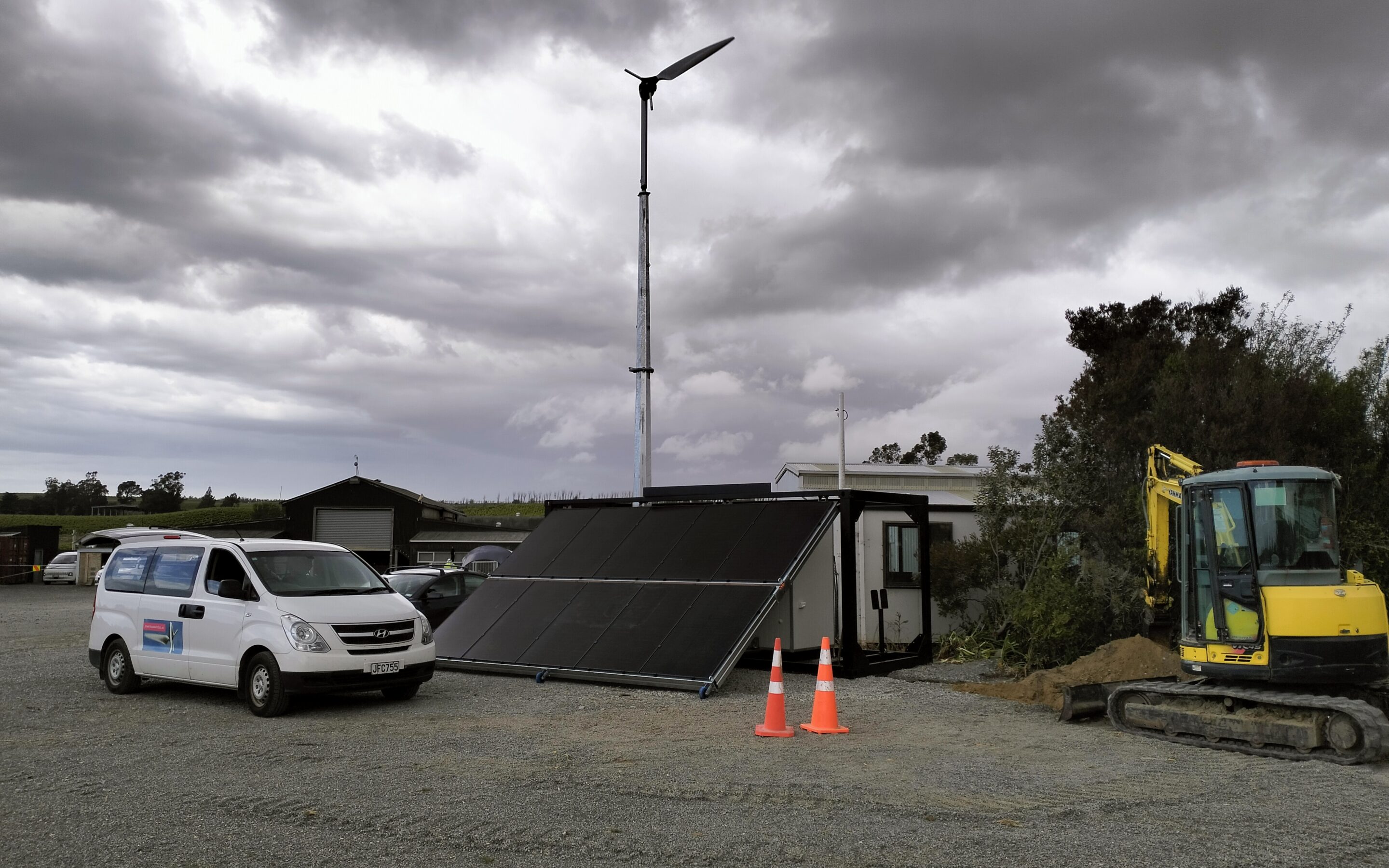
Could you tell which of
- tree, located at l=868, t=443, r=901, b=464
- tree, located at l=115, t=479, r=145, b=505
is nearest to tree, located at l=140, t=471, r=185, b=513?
tree, located at l=115, t=479, r=145, b=505

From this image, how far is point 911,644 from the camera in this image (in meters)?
17.2

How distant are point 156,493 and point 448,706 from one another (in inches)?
3587

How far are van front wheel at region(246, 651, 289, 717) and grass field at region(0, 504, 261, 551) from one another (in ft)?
179

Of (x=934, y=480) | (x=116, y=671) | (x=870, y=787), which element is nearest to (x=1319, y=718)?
(x=870, y=787)

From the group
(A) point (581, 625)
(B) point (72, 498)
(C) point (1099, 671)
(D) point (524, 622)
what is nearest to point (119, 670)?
(D) point (524, 622)

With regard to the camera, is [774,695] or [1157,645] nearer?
[774,695]

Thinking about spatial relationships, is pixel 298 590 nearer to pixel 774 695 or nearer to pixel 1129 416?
pixel 774 695

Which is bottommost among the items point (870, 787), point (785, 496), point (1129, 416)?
point (870, 787)

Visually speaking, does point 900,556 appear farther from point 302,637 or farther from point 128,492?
point 128,492

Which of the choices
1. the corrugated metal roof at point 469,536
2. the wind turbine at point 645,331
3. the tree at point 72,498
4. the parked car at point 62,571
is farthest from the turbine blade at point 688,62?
the tree at point 72,498

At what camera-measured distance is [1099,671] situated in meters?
13.0

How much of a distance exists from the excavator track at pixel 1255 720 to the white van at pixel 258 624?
309 inches

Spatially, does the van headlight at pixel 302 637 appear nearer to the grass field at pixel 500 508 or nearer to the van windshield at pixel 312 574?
the van windshield at pixel 312 574

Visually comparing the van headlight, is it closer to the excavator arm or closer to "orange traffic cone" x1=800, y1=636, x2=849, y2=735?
"orange traffic cone" x1=800, y1=636, x2=849, y2=735
